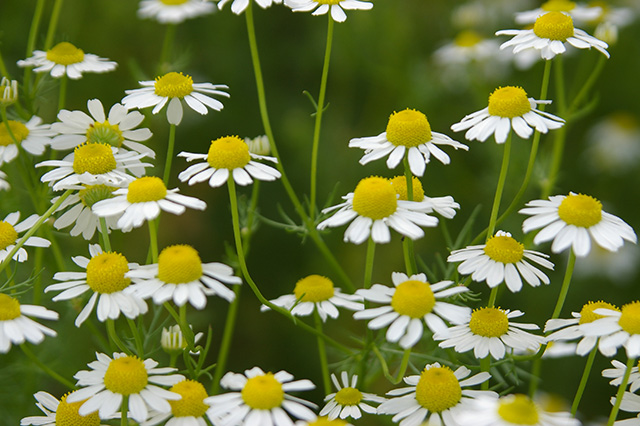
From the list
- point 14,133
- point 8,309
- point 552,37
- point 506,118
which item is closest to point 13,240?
point 8,309

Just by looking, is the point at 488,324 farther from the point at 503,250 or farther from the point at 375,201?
the point at 375,201

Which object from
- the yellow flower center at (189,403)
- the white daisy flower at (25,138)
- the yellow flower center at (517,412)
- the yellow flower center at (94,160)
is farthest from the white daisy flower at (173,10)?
the yellow flower center at (517,412)

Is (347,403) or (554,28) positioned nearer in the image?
(347,403)

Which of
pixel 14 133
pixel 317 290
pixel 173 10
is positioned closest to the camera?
pixel 317 290

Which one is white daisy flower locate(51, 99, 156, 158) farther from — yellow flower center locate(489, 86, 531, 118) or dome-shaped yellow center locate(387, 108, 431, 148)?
yellow flower center locate(489, 86, 531, 118)

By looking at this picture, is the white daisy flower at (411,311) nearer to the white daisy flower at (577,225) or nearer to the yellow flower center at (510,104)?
the white daisy flower at (577,225)

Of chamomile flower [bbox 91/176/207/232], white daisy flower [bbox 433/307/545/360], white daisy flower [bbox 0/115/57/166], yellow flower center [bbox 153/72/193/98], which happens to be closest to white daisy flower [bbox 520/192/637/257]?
white daisy flower [bbox 433/307/545/360]
